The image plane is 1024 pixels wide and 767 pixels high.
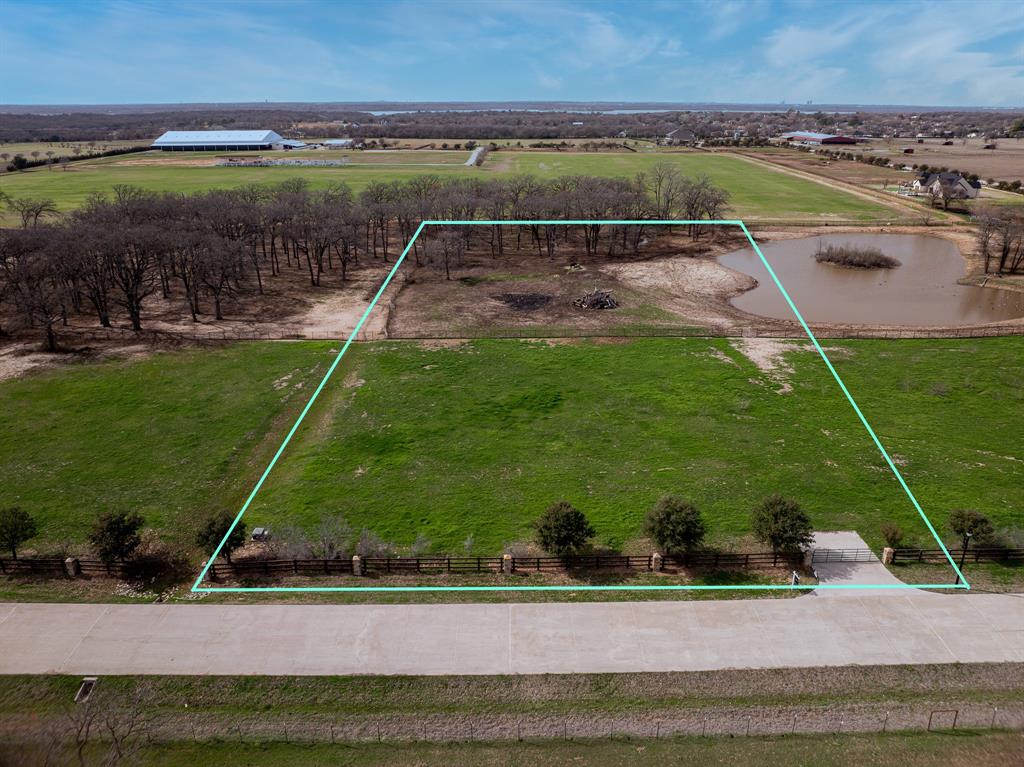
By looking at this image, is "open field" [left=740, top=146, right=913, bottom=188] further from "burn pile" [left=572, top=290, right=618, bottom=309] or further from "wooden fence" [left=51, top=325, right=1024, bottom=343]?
"burn pile" [left=572, top=290, right=618, bottom=309]

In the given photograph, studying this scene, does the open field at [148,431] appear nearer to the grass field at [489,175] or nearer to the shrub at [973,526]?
the shrub at [973,526]

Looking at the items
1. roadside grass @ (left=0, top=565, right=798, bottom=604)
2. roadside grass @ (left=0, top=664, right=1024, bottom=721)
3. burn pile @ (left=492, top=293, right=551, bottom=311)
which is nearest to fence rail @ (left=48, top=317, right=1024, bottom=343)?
burn pile @ (left=492, top=293, right=551, bottom=311)

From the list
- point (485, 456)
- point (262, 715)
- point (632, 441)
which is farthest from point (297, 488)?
point (632, 441)

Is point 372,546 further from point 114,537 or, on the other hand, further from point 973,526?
point 973,526

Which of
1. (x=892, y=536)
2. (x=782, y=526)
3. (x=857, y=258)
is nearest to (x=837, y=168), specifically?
(x=857, y=258)

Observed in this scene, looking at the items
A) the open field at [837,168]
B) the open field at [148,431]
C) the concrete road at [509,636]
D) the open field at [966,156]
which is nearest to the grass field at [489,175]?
the open field at [837,168]

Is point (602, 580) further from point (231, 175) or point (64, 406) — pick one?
point (231, 175)
